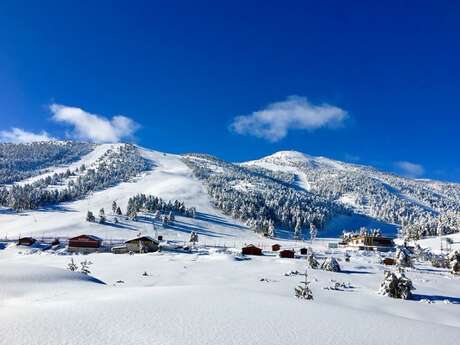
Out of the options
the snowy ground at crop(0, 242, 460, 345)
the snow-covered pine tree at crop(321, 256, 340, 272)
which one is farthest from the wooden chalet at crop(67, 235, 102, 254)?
the snowy ground at crop(0, 242, 460, 345)

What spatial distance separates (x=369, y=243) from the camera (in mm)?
127125

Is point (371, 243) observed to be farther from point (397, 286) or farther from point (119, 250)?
point (397, 286)

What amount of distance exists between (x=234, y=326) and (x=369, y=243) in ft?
401

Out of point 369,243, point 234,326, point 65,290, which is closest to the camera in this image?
point 234,326

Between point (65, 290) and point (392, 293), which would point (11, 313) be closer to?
point (65, 290)

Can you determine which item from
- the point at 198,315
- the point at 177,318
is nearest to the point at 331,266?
the point at 198,315

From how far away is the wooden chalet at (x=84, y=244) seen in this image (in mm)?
87688

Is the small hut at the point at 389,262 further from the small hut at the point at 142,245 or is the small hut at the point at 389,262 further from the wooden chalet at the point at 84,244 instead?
the wooden chalet at the point at 84,244

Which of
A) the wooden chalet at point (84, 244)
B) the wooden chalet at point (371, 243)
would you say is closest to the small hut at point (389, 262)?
the wooden chalet at point (371, 243)

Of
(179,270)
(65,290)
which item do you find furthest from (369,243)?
(65,290)

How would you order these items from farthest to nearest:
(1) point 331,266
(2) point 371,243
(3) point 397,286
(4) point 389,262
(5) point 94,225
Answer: (5) point 94,225 < (2) point 371,243 < (4) point 389,262 < (1) point 331,266 < (3) point 397,286

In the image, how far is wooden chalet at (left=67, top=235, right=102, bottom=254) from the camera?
8769 cm

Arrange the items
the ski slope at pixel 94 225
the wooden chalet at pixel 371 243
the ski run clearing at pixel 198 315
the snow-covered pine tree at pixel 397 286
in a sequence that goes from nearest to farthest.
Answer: the ski run clearing at pixel 198 315
the snow-covered pine tree at pixel 397 286
the ski slope at pixel 94 225
the wooden chalet at pixel 371 243

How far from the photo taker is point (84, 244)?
8981 centimetres
